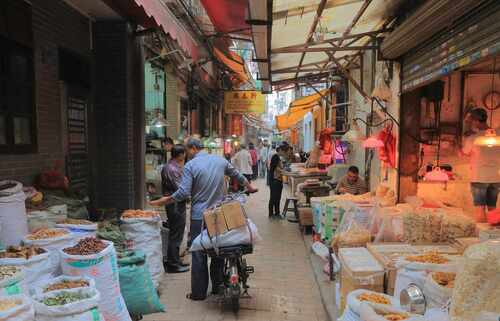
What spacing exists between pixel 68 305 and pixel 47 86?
135 inches

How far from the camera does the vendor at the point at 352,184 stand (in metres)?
8.05

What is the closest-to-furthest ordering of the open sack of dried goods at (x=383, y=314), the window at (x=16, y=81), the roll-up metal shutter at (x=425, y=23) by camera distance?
the open sack of dried goods at (x=383, y=314) < the roll-up metal shutter at (x=425, y=23) < the window at (x=16, y=81)

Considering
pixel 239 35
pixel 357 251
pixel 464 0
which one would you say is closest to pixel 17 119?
pixel 357 251

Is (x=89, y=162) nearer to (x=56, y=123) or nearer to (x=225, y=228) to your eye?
(x=56, y=123)

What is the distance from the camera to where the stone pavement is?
182 inches

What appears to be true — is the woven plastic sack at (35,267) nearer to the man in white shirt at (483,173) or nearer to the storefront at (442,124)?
the storefront at (442,124)

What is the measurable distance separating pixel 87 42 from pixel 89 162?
1.93 metres

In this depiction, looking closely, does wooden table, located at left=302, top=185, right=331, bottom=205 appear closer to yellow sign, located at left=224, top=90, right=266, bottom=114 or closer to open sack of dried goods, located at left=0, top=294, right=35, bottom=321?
yellow sign, located at left=224, top=90, right=266, bottom=114

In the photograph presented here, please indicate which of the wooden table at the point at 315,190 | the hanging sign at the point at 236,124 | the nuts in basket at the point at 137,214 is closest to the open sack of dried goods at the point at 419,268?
the nuts in basket at the point at 137,214

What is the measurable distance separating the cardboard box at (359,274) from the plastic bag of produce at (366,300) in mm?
594

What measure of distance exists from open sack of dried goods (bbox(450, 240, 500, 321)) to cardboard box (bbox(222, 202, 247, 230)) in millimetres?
2589

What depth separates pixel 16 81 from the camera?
4414 millimetres

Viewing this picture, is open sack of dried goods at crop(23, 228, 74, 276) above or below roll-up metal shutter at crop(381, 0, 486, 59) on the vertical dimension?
below

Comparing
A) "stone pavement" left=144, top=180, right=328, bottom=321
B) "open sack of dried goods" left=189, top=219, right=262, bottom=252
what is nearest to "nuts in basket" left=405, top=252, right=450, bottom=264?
"stone pavement" left=144, top=180, right=328, bottom=321
